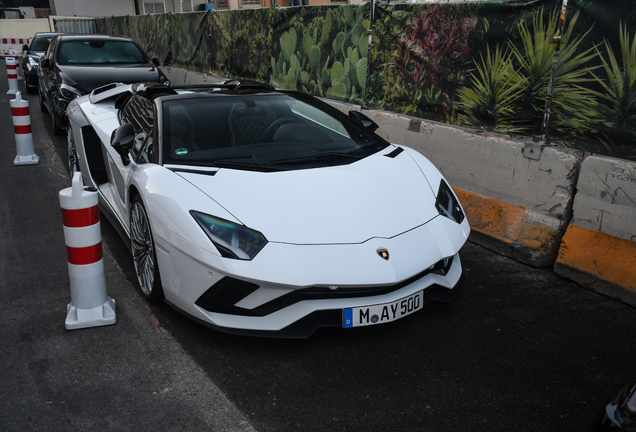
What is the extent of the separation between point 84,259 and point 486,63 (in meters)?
3.66

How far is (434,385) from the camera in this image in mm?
2871

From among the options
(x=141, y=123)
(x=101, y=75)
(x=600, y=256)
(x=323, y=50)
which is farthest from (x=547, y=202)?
(x=101, y=75)

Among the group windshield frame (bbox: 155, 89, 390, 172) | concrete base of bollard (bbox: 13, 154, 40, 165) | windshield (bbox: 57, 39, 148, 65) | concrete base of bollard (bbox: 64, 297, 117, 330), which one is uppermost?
windshield (bbox: 57, 39, 148, 65)

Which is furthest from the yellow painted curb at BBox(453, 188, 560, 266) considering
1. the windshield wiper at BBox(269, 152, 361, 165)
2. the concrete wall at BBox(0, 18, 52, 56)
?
the concrete wall at BBox(0, 18, 52, 56)

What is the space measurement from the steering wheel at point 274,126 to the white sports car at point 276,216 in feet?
0.04

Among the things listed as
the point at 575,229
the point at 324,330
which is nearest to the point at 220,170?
the point at 324,330

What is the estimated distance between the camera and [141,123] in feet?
14.3

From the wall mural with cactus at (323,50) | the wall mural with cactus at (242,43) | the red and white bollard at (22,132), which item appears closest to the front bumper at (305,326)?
the wall mural with cactus at (323,50)

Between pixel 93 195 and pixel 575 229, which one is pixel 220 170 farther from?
pixel 575 229

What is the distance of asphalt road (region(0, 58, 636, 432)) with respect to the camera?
2625 millimetres

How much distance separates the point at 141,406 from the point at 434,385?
145 centimetres

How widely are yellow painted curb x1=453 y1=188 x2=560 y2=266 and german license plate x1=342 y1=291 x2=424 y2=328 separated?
175 centimetres

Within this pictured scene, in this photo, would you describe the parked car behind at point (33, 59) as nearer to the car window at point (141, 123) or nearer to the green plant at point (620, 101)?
the car window at point (141, 123)

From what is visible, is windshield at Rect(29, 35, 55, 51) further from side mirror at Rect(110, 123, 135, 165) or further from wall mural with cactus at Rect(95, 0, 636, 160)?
side mirror at Rect(110, 123, 135, 165)
